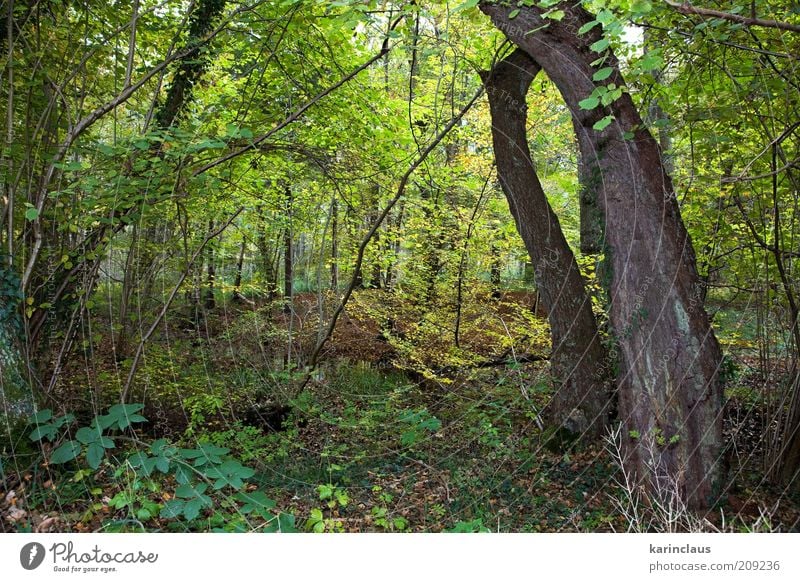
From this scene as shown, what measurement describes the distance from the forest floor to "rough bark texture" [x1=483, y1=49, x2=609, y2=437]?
30cm

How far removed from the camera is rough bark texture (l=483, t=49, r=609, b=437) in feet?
12.8

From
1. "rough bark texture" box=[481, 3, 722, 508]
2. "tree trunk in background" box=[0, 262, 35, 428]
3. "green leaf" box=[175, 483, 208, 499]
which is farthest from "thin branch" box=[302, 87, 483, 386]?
"tree trunk in background" box=[0, 262, 35, 428]

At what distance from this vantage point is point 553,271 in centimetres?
400

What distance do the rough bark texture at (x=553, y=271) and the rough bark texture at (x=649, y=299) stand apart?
2.28 ft

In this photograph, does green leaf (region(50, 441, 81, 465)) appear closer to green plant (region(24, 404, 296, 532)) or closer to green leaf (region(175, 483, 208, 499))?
green plant (region(24, 404, 296, 532))

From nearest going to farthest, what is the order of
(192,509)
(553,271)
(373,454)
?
(192,509)
(553,271)
(373,454)

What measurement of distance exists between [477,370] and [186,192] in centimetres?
396

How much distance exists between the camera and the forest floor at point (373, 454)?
259cm

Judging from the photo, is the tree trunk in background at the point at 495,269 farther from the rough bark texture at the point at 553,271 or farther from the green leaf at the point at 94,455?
the green leaf at the point at 94,455

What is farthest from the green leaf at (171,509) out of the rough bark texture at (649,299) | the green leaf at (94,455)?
the rough bark texture at (649,299)

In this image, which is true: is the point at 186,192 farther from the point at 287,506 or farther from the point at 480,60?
the point at 480,60

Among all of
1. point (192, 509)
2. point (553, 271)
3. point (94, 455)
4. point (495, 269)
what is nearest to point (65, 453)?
point (94, 455)

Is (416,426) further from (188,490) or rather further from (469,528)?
(188,490)

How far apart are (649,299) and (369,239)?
7.41 ft
